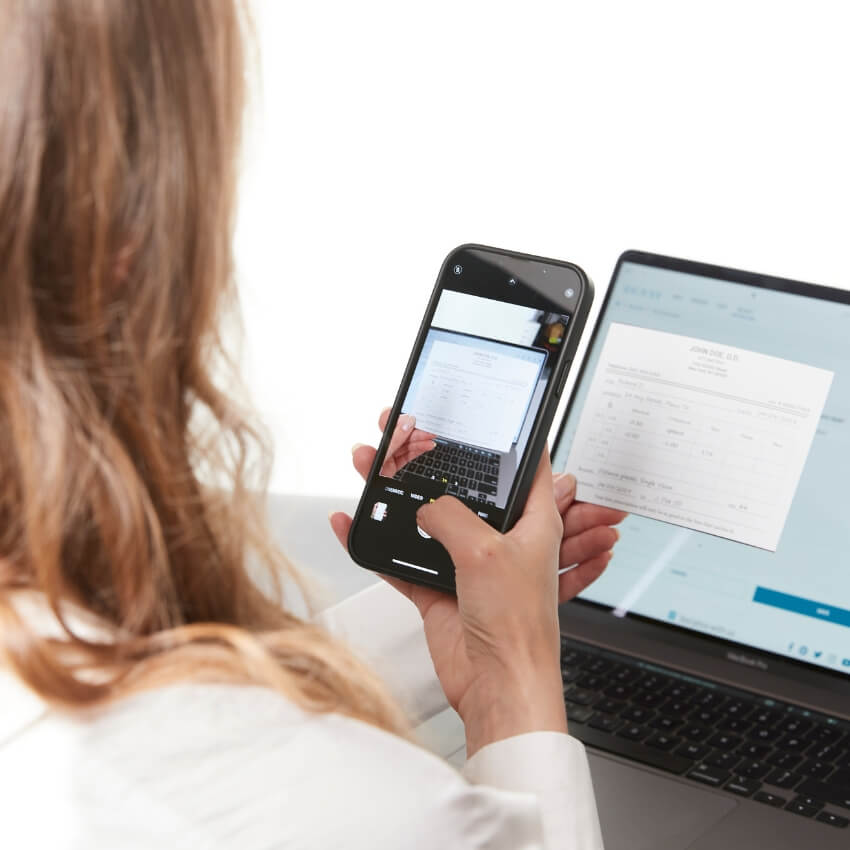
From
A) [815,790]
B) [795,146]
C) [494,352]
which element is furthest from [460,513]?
[795,146]

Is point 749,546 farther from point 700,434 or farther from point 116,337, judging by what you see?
point 116,337

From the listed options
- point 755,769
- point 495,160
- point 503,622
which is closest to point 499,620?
point 503,622

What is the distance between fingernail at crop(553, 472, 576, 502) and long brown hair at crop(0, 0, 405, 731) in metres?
0.38

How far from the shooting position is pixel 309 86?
1.24m

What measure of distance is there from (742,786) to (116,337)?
48 cm

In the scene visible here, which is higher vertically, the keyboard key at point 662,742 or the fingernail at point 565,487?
the fingernail at point 565,487

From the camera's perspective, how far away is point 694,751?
664 mm

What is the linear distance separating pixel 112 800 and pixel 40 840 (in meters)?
0.03

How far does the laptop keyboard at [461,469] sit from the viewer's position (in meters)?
0.67

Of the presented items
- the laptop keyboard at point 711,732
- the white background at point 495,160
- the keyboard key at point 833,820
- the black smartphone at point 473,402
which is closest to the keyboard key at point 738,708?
the laptop keyboard at point 711,732

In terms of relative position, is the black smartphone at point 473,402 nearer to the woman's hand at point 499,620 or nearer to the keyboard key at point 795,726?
the woman's hand at point 499,620

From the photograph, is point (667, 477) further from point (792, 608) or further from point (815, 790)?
point (815, 790)

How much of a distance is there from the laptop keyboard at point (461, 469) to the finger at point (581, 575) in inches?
5.2

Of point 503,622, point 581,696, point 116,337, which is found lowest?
point 581,696
